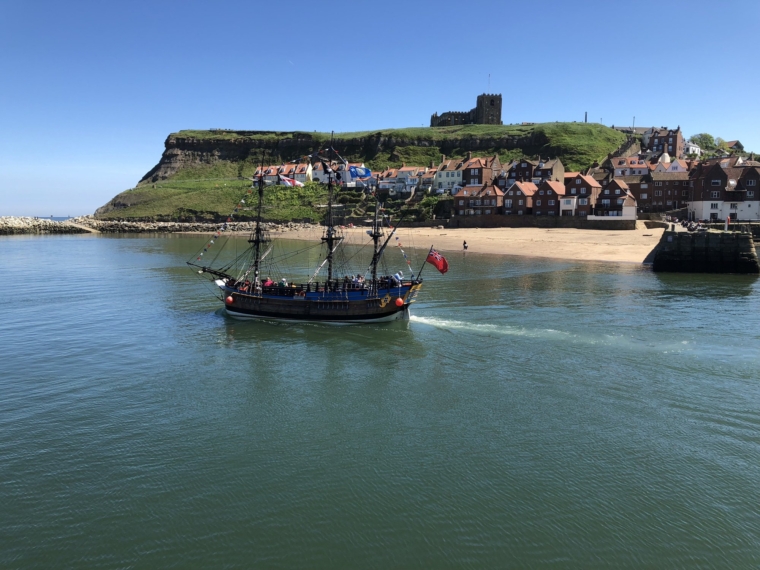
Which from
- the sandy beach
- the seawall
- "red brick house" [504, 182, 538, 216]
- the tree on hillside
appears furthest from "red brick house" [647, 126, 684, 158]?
the seawall

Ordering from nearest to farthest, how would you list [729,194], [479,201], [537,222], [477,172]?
[729,194] < [537,222] < [479,201] < [477,172]

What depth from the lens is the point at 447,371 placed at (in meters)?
28.8

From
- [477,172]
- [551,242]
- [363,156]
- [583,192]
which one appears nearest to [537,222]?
[583,192]

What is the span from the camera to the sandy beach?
76.1 metres

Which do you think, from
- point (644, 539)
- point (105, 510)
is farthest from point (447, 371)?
point (105, 510)

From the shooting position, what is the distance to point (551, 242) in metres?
85.6

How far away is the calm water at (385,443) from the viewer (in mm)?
14938

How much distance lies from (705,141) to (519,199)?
113m

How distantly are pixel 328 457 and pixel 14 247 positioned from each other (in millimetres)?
106004

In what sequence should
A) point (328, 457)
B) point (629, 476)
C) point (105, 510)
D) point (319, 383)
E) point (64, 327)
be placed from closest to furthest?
point (105, 510) < point (629, 476) < point (328, 457) < point (319, 383) < point (64, 327)

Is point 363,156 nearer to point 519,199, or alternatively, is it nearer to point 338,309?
point 519,199

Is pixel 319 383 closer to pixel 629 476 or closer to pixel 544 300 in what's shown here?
pixel 629 476

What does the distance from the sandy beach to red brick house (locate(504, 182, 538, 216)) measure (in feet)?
21.8

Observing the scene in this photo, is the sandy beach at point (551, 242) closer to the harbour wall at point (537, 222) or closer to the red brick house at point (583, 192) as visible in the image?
the harbour wall at point (537, 222)
